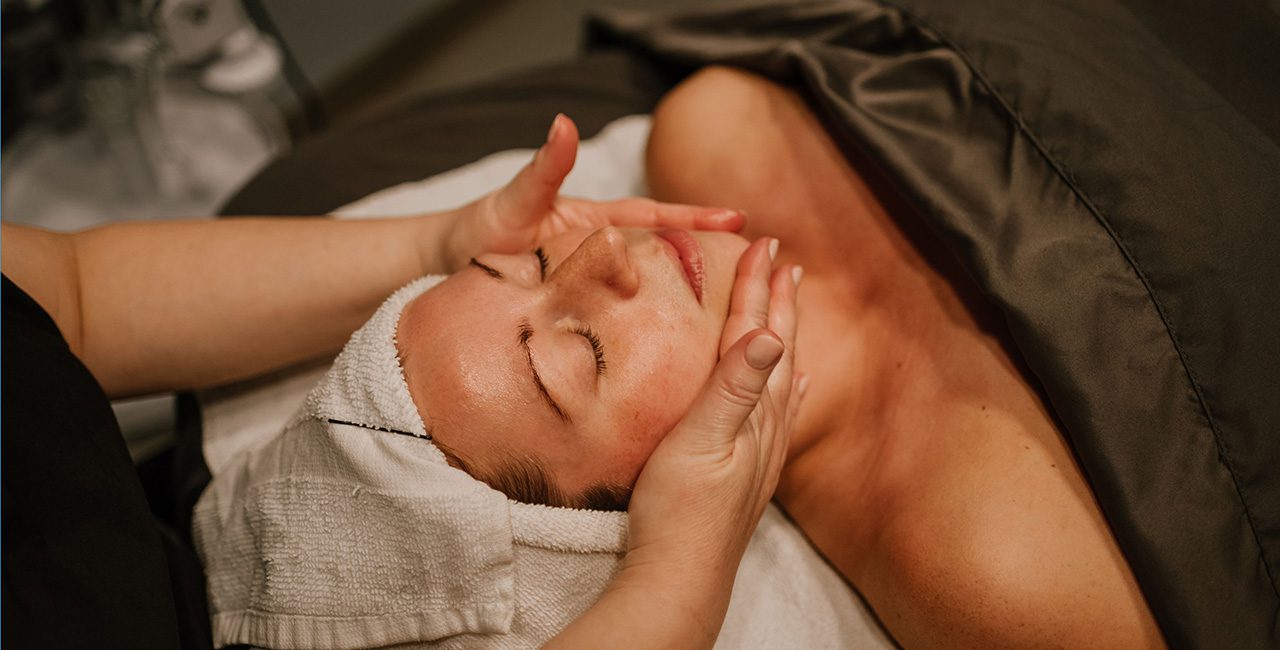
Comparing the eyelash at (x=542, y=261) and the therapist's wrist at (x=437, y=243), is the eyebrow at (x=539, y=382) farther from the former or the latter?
the therapist's wrist at (x=437, y=243)

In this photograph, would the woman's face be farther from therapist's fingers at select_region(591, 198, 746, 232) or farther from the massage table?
the massage table

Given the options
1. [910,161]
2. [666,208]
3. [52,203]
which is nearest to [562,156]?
[666,208]

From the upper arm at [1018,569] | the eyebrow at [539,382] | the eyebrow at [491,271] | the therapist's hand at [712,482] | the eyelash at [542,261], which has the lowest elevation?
the upper arm at [1018,569]

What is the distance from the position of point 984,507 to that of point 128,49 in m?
1.97

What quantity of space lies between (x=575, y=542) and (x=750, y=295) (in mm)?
323

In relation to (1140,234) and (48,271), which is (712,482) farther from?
(48,271)

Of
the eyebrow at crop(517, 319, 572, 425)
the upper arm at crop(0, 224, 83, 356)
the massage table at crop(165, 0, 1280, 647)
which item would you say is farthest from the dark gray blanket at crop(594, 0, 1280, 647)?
the upper arm at crop(0, 224, 83, 356)

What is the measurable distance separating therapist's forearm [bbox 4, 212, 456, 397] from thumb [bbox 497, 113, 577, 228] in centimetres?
11

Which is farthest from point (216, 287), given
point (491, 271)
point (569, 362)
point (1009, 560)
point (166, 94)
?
point (166, 94)

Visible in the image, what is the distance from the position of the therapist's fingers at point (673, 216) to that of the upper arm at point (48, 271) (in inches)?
26.7

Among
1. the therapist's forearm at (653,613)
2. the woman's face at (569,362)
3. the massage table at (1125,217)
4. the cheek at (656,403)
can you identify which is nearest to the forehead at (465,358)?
the woman's face at (569,362)

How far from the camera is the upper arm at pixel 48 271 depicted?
105 cm

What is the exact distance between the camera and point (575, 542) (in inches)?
36.1

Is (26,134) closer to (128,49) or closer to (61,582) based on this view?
(128,49)
